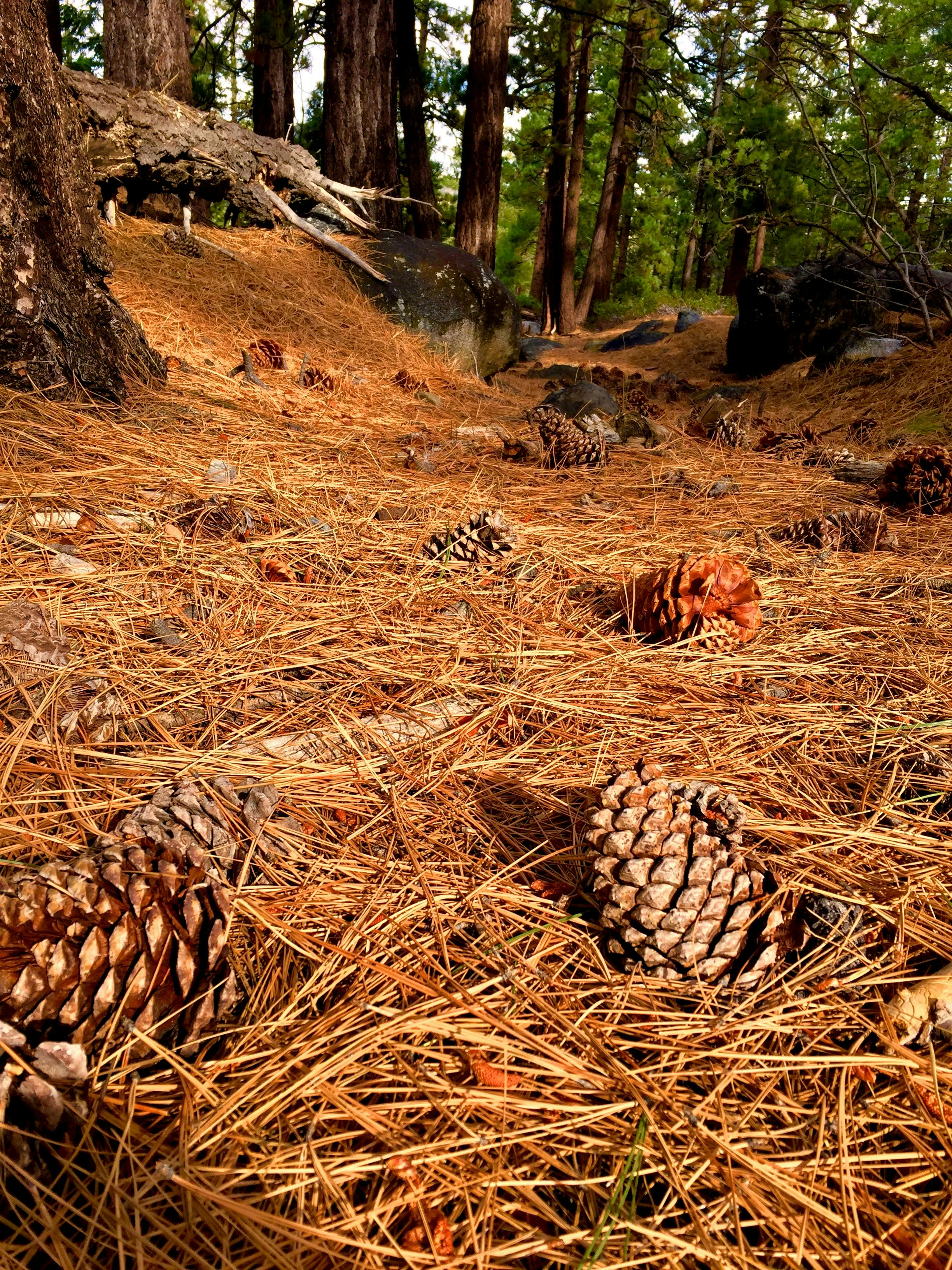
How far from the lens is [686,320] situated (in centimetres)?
995

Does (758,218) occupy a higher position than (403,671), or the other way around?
(758,218)

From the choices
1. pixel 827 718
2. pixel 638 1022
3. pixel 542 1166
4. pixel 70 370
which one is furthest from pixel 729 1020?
pixel 70 370

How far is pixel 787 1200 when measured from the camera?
2.62 feet

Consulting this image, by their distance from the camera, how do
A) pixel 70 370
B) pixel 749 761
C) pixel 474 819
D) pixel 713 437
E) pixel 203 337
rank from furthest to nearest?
pixel 713 437 → pixel 203 337 → pixel 70 370 → pixel 749 761 → pixel 474 819

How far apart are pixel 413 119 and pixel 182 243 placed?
5017mm

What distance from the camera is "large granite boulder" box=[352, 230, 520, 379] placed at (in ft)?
17.3

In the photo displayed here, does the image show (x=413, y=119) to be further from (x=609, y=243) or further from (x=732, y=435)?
(x=732, y=435)

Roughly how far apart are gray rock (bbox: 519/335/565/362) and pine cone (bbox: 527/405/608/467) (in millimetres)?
4816

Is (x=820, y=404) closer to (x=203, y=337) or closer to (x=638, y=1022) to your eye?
(x=203, y=337)

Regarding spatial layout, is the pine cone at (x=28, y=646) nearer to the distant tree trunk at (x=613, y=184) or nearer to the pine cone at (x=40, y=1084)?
the pine cone at (x=40, y=1084)

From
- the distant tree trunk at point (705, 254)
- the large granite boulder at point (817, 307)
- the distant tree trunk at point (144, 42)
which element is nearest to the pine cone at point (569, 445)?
the large granite boulder at point (817, 307)

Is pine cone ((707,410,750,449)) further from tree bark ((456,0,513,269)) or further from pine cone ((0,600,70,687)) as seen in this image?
tree bark ((456,0,513,269))

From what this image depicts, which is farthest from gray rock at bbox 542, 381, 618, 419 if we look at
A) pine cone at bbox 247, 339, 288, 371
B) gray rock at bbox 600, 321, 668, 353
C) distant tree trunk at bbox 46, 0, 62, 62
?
gray rock at bbox 600, 321, 668, 353

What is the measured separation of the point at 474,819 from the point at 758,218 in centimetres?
642
